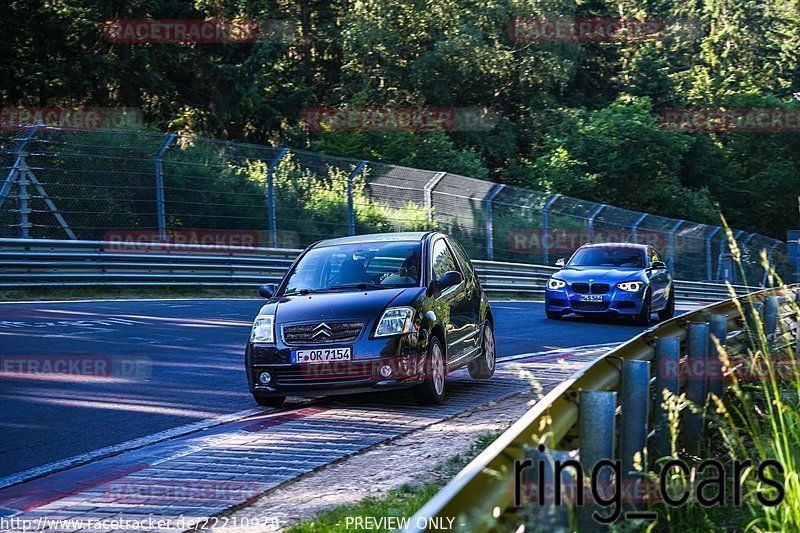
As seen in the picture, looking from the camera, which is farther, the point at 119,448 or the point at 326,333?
the point at 326,333

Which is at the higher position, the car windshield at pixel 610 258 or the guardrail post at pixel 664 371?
the guardrail post at pixel 664 371

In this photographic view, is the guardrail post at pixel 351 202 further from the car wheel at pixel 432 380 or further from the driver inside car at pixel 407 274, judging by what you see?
the car wheel at pixel 432 380

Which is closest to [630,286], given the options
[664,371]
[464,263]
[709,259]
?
[464,263]

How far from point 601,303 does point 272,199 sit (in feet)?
29.0

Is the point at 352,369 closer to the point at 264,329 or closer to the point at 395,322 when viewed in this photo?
the point at 395,322

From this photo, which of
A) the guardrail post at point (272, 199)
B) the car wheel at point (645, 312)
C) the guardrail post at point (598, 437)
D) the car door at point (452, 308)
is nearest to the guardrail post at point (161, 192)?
the guardrail post at point (272, 199)

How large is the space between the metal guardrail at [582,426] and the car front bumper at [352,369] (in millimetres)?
2680

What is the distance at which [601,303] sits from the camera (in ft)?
63.7

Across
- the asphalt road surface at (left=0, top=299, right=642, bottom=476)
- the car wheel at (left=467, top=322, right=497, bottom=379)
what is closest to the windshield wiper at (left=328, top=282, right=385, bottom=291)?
the asphalt road surface at (left=0, top=299, right=642, bottom=476)

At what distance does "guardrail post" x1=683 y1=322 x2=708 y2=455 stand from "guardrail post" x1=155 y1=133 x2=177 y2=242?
675 inches

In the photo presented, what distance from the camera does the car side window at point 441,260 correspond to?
10716 mm

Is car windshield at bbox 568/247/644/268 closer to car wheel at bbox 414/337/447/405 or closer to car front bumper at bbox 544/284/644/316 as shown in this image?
car front bumper at bbox 544/284/644/316

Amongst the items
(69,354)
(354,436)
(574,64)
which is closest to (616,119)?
(574,64)

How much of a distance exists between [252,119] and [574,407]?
3730 cm
